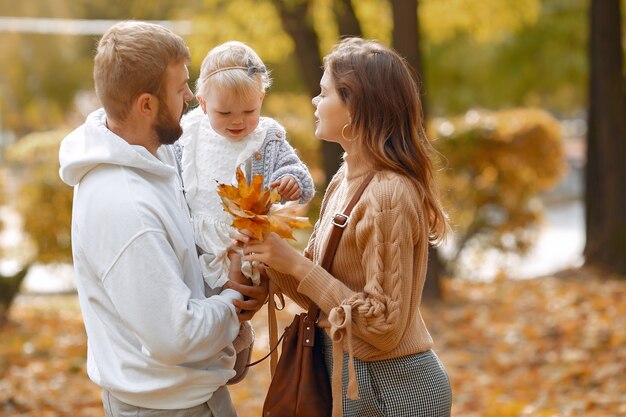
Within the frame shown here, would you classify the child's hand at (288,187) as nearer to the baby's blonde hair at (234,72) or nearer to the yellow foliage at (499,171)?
the baby's blonde hair at (234,72)

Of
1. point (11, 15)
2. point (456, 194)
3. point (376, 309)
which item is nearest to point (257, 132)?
point (376, 309)

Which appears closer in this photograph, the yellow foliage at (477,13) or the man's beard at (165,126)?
the man's beard at (165,126)

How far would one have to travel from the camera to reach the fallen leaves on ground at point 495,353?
260 inches

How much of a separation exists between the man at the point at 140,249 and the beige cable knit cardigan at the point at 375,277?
1.00ft

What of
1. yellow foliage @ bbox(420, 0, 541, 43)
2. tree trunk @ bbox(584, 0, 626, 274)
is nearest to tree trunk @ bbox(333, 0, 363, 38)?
tree trunk @ bbox(584, 0, 626, 274)

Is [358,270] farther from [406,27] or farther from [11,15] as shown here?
[11,15]

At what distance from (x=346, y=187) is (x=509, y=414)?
394cm

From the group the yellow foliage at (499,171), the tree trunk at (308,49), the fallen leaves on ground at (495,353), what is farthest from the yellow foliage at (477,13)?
the fallen leaves on ground at (495,353)

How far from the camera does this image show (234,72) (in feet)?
9.63

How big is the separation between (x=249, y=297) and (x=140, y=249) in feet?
1.77

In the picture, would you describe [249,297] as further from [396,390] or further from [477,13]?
[477,13]

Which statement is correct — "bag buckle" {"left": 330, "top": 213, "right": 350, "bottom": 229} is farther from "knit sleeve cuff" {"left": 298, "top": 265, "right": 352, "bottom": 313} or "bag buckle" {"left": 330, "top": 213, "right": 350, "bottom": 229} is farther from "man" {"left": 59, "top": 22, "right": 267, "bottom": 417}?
"man" {"left": 59, "top": 22, "right": 267, "bottom": 417}

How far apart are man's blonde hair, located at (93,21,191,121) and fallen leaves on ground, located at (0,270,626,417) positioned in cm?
412

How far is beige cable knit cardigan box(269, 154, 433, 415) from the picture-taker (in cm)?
267
